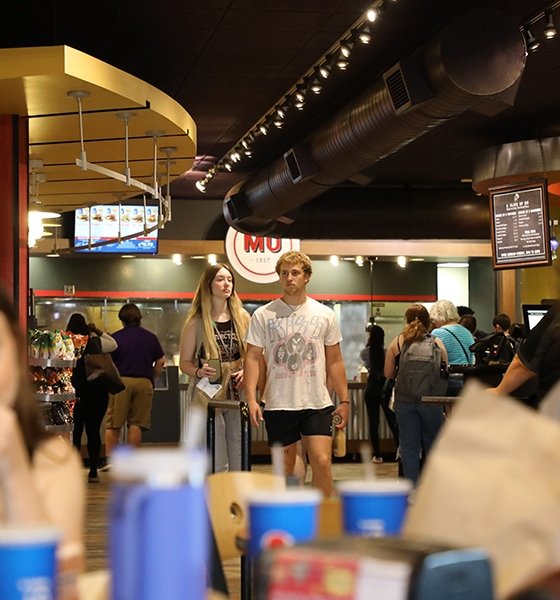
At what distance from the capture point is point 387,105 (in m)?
8.00

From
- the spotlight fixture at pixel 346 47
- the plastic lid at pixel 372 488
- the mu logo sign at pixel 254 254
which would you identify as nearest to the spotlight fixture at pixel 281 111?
the spotlight fixture at pixel 346 47

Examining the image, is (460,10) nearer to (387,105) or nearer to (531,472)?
(387,105)

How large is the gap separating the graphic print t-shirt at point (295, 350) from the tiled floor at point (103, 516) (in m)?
0.96

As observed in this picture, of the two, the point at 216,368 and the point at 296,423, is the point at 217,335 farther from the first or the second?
the point at 296,423

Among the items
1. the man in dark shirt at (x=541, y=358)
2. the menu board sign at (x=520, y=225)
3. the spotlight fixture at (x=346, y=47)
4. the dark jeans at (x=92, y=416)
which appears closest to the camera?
the man in dark shirt at (x=541, y=358)

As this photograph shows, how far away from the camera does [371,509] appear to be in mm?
1197

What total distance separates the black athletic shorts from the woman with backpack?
202 centimetres

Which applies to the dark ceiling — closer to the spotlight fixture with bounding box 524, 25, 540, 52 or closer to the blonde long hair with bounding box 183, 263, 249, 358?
the spotlight fixture with bounding box 524, 25, 540, 52

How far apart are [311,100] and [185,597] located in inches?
357

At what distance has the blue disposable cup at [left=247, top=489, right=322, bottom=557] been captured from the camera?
1118 millimetres

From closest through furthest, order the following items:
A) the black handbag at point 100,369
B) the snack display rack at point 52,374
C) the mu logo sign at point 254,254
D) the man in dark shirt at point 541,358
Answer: the man in dark shirt at point 541,358 → the snack display rack at point 52,374 → the black handbag at point 100,369 → the mu logo sign at point 254,254

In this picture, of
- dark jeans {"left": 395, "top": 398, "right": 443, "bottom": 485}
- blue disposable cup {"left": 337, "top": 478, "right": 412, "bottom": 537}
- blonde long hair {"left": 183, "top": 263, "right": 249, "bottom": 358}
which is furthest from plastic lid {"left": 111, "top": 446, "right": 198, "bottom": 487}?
dark jeans {"left": 395, "top": 398, "right": 443, "bottom": 485}

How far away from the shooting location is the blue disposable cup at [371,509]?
120cm

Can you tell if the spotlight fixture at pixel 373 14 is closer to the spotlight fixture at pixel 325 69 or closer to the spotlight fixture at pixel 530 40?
the spotlight fixture at pixel 530 40
